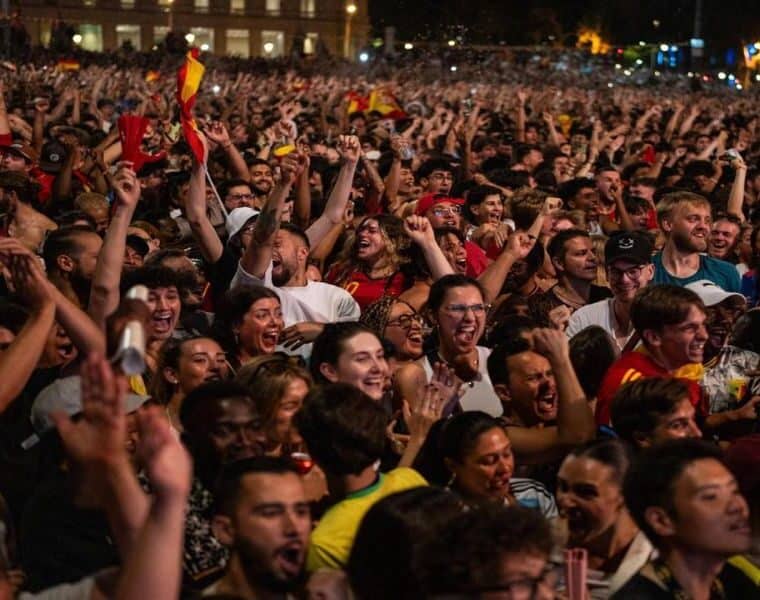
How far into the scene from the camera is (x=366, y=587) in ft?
13.2

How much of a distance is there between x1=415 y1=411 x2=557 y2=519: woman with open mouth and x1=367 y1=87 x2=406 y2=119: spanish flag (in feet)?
53.3

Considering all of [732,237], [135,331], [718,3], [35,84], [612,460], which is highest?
[135,331]

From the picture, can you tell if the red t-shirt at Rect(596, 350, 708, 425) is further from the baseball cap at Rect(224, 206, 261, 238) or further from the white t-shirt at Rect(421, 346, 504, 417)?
the baseball cap at Rect(224, 206, 261, 238)

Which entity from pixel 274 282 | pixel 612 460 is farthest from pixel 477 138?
pixel 612 460

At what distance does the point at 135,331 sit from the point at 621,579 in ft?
5.89

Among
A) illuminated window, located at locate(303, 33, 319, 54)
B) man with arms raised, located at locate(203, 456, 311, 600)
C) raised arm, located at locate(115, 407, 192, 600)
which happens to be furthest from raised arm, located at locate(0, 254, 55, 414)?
illuminated window, located at locate(303, 33, 319, 54)

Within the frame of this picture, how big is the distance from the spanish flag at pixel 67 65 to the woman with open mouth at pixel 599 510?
31.9 metres

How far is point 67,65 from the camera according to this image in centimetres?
3925

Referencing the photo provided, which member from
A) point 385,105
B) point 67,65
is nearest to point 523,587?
point 385,105

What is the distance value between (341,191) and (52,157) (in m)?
4.39

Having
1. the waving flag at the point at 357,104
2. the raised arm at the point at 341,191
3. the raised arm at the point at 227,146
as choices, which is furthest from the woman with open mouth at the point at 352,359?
the waving flag at the point at 357,104

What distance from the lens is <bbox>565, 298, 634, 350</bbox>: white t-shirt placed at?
770cm

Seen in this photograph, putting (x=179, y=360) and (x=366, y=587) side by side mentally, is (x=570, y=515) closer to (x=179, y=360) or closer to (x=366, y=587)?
(x=366, y=587)

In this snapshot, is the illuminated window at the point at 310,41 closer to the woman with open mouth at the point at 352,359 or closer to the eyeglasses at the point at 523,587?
the woman with open mouth at the point at 352,359
